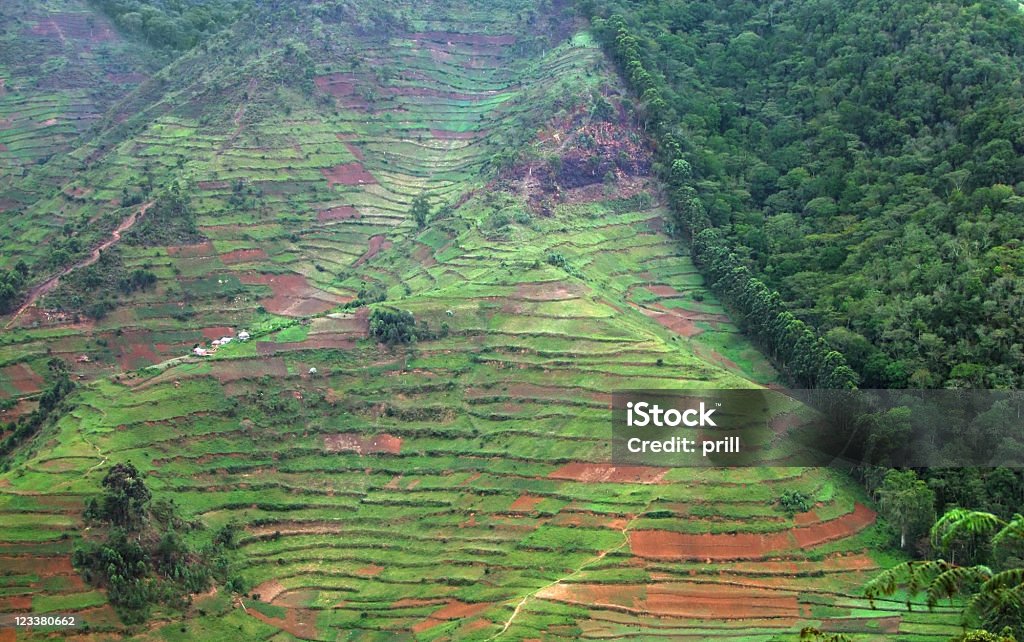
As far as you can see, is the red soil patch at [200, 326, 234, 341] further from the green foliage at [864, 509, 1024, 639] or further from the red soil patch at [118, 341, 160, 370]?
the green foliage at [864, 509, 1024, 639]

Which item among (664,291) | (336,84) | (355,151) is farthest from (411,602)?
(336,84)

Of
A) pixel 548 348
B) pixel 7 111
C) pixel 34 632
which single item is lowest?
pixel 34 632

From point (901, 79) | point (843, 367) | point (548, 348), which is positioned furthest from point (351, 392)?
point (901, 79)

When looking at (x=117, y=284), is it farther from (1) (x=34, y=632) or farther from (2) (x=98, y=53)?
(2) (x=98, y=53)

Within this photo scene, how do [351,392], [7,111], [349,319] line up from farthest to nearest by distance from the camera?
[7,111]
[349,319]
[351,392]

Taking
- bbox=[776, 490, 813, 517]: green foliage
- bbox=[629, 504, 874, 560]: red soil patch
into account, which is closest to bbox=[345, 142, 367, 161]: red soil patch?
bbox=[629, 504, 874, 560]: red soil patch

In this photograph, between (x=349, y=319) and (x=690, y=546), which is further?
(x=349, y=319)

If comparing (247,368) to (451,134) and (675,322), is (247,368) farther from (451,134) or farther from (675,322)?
(451,134)
